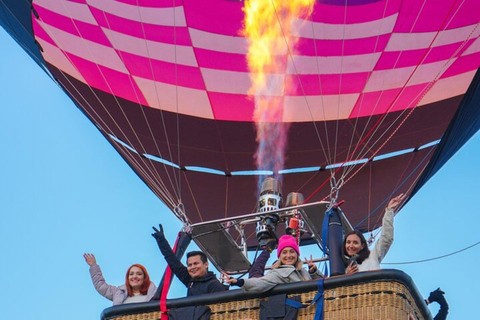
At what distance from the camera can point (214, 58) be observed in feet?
28.7

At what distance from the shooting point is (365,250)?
4.95 meters

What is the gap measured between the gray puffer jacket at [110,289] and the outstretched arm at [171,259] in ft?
0.60

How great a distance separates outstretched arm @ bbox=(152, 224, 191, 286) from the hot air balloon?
8.83 ft

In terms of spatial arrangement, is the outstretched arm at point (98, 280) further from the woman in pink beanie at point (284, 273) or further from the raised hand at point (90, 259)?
the woman in pink beanie at point (284, 273)

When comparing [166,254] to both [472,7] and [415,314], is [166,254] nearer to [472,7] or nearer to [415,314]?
[415,314]

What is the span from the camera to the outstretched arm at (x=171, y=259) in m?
5.12

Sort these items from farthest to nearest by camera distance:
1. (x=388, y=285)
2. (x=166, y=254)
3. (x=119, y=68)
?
1. (x=119, y=68)
2. (x=166, y=254)
3. (x=388, y=285)

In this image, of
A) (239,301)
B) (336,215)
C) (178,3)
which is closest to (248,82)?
(178,3)

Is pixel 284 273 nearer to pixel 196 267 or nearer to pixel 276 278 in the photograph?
pixel 276 278

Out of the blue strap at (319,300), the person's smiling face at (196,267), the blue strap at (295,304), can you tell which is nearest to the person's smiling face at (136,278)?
the person's smiling face at (196,267)

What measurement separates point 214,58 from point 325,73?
1.00 metres

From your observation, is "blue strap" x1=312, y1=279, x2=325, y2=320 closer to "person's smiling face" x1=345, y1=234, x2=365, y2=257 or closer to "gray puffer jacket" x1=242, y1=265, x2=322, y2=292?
"gray puffer jacket" x1=242, y1=265, x2=322, y2=292

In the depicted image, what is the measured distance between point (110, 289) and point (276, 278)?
1191 millimetres

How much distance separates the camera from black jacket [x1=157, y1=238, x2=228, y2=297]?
4.92 meters
